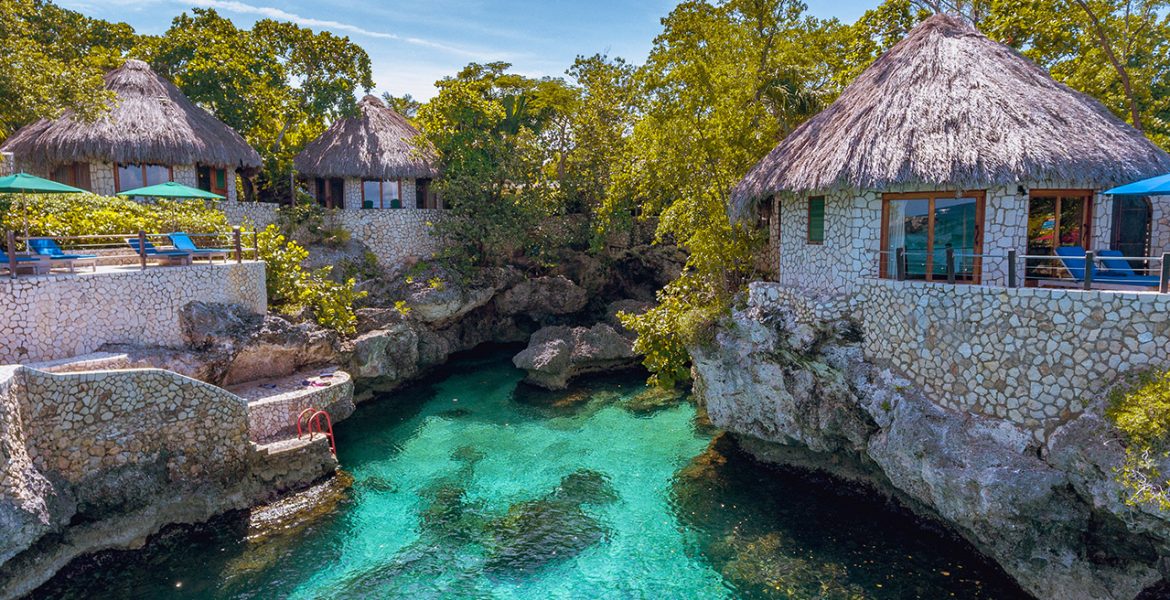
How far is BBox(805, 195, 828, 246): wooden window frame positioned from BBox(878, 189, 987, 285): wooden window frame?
1397 millimetres

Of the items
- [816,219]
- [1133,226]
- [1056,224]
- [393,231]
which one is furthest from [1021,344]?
[393,231]

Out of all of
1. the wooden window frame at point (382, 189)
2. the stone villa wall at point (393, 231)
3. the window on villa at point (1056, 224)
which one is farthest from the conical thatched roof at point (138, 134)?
the window on villa at point (1056, 224)

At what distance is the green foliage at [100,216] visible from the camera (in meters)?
15.9

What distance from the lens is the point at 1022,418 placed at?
1109cm

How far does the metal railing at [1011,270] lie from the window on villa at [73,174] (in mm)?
26781

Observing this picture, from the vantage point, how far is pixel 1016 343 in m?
11.1

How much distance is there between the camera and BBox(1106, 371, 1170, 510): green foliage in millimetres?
9172

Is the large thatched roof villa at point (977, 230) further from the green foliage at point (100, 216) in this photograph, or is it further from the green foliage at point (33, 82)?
the green foliage at point (33, 82)

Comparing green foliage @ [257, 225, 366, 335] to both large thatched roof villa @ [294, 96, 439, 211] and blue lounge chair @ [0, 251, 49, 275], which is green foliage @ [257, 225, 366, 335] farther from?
large thatched roof villa @ [294, 96, 439, 211]

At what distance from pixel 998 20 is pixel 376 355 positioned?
72.6 feet

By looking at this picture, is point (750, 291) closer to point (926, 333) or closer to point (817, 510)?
point (926, 333)

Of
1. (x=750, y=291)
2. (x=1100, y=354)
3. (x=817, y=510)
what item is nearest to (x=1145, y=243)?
(x=1100, y=354)

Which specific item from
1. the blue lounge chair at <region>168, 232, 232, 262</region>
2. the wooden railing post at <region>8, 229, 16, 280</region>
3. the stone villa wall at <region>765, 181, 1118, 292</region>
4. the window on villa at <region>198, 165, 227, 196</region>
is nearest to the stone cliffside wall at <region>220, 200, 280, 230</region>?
the window on villa at <region>198, 165, 227, 196</region>

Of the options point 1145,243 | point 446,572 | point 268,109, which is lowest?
point 446,572
